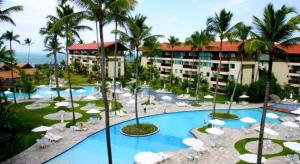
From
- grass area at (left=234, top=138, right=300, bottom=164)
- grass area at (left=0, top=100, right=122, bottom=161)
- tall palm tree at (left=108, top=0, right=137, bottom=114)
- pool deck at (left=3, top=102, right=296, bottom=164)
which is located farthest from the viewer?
grass area at (left=0, top=100, right=122, bottom=161)

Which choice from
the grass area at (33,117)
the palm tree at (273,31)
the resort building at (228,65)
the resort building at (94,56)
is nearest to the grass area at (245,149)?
the palm tree at (273,31)

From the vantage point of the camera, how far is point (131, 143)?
2430 centimetres

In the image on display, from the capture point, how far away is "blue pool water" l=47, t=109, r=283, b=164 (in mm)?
20453

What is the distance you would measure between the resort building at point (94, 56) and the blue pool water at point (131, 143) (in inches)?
1320

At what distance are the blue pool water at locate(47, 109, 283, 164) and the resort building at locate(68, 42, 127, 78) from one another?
33.5 metres

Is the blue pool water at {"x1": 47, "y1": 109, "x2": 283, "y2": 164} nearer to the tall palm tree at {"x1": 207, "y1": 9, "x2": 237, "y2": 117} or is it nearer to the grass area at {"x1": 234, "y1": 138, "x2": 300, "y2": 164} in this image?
the grass area at {"x1": 234, "y1": 138, "x2": 300, "y2": 164}

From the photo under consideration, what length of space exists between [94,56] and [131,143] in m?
53.2

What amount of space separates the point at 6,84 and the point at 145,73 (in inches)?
1336

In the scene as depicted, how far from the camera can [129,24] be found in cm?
1500

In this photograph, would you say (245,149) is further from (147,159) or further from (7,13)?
(7,13)

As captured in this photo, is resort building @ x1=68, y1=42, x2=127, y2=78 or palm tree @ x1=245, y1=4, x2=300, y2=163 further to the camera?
resort building @ x1=68, y1=42, x2=127, y2=78

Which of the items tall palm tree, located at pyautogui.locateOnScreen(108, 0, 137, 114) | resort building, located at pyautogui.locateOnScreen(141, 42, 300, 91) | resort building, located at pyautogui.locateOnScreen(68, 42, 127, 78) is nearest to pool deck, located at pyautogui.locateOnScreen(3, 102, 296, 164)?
tall palm tree, located at pyautogui.locateOnScreen(108, 0, 137, 114)

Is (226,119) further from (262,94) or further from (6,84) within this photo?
(6,84)

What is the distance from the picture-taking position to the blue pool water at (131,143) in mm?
20453
